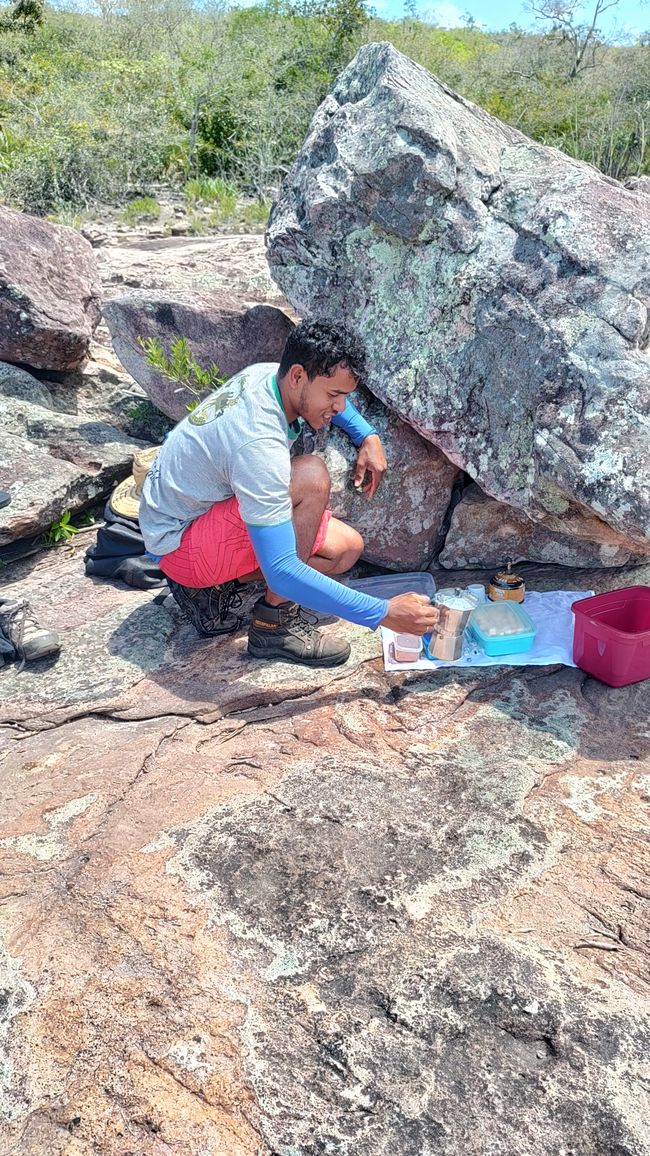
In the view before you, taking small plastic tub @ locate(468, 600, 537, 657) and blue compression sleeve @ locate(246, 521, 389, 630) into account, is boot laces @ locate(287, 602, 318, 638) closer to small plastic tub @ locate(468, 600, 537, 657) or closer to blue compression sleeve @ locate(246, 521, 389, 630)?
blue compression sleeve @ locate(246, 521, 389, 630)

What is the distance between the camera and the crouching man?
2.56m

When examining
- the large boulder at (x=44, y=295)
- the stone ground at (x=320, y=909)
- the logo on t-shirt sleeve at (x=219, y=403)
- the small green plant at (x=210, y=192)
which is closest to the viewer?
the stone ground at (x=320, y=909)

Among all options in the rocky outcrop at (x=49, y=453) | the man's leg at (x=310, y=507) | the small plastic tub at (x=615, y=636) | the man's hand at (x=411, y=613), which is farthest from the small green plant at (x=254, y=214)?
the man's hand at (x=411, y=613)

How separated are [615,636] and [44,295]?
11.1 feet

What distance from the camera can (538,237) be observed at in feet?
10.3

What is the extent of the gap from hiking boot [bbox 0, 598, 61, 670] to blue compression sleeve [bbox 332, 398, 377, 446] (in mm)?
1347

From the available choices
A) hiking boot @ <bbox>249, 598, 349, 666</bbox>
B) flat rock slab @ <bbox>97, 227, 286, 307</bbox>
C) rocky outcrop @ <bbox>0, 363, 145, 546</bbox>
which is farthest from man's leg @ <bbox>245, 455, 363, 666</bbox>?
flat rock slab @ <bbox>97, 227, 286, 307</bbox>

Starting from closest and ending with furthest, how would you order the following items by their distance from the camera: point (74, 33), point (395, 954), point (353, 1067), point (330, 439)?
point (353, 1067) → point (395, 954) → point (330, 439) → point (74, 33)

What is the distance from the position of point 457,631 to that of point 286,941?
1.33 meters

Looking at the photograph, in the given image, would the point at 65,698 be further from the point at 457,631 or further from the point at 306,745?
the point at 457,631

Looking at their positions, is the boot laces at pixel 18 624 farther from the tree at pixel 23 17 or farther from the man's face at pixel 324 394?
the tree at pixel 23 17

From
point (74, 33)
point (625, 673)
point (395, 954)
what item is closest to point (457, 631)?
point (625, 673)

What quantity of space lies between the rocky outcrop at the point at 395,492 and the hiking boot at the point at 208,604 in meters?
0.58

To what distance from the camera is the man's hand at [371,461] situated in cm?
334
